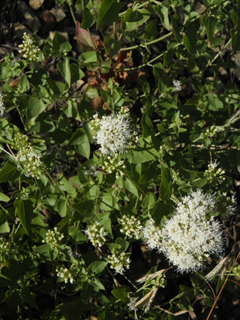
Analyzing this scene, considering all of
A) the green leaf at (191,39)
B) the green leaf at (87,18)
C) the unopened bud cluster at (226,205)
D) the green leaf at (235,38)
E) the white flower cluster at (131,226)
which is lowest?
the unopened bud cluster at (226,205)

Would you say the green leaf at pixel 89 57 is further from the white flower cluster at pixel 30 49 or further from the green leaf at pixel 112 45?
the white flower cluster at pixel 30 49

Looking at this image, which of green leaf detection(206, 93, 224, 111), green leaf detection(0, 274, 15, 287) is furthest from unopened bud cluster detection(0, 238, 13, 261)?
green leaf detection(206, 93, 224, 111)

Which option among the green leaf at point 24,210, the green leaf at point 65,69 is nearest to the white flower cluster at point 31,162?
the green leaf at point 24,210

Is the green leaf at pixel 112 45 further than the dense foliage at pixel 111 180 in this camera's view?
Yes

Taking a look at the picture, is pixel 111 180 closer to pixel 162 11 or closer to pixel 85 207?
pixel 85 207

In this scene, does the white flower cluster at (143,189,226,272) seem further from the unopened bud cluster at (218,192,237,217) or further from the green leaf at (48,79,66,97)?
the green leaf at (48,79,66,97)

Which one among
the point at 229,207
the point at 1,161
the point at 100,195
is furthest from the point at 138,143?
the point at 1,161

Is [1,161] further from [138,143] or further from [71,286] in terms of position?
[138,143]
